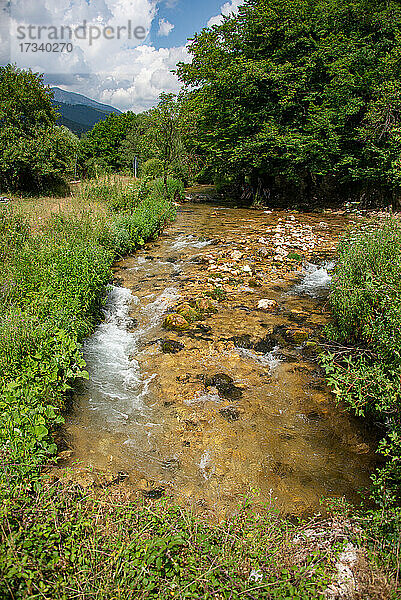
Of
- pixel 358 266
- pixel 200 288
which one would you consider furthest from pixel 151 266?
pixel 358 266

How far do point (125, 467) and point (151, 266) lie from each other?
6.99 m

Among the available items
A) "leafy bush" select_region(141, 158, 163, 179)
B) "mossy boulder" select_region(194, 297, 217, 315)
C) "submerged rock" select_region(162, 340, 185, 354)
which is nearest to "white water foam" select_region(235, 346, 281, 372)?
"submerged rock" select_region(162, 340, 185, 354)

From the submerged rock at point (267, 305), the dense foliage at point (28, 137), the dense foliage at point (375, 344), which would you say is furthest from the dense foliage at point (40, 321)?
the dense foliage at point (28, 137)

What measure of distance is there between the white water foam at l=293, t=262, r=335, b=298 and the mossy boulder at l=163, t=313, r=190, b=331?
3091 millimetres

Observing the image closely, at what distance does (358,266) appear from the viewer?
233 inches

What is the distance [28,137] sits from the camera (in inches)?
621

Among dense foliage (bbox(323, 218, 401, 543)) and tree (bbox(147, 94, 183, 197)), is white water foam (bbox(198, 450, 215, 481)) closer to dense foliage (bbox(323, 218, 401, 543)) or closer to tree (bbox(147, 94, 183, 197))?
dense foliage (bbox(323, 218, 401, 543))

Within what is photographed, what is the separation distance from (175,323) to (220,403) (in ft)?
7.86

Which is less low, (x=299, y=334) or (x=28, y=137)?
(x=28, y=137)

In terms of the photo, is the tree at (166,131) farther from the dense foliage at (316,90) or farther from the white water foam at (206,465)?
the white water foam at (206,465)

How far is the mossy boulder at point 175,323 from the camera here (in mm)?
7031

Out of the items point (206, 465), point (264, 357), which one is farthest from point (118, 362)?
point (206, 465)

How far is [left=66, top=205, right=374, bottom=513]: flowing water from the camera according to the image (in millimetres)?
3916

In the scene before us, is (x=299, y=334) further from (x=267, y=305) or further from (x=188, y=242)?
(x=188, y=242)
